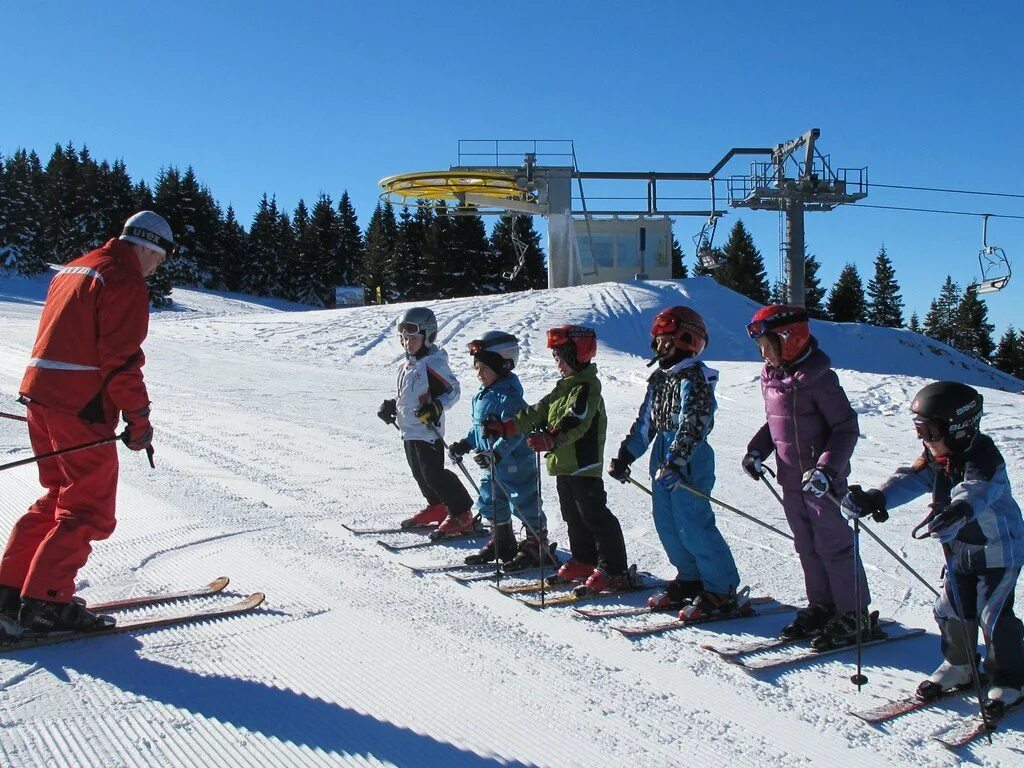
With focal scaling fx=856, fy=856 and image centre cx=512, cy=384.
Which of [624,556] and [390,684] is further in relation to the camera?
[624,556]

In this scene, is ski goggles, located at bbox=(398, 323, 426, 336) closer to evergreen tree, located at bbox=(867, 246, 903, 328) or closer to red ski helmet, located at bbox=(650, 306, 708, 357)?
red ski helmet, located at bbox=(650, 306, 708, 357)

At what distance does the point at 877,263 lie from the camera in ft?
230

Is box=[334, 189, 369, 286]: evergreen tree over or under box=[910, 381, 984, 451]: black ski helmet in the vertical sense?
over

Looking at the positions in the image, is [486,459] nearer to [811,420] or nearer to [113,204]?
[811,420]

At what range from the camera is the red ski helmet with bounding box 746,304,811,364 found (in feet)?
12.9

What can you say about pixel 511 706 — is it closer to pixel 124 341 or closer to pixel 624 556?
pixel 624 556

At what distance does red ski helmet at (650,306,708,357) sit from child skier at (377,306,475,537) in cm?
193

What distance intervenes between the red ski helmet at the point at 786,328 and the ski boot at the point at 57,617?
3365mm

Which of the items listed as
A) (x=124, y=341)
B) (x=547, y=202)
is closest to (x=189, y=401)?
(x=124, y=341)

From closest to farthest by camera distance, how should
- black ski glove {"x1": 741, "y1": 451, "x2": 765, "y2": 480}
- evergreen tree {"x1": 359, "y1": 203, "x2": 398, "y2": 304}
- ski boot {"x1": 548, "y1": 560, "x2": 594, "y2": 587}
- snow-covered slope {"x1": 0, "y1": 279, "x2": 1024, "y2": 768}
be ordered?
1. snow-covered slope {"x1": 0, "y1": 279, "x2": 1024, "y2": 768}
2. black ski glove {"x1": 741, "y1": 451, "x2": 765, "y2": 480}
3. ski boot {"x1": 548, "y1": 560, "x2": 594, "y2": 587}
4. evergreen tree {"x1": 359, "y1": 203, "x2": 398, "y2": 304}

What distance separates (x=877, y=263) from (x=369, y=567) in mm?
72590

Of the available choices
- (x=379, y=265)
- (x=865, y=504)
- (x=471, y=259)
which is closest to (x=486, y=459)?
(x=865, y=504)

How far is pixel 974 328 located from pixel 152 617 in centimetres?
7218

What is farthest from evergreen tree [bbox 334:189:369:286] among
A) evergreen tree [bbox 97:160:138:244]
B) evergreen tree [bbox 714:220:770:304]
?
evergreen tree [bbox 714:220:770:304]
